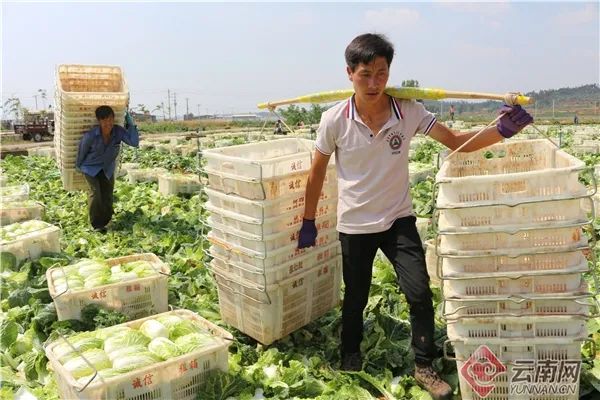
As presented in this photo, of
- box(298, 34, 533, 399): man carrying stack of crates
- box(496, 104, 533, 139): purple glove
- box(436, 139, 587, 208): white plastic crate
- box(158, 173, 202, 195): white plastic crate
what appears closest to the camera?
box(436, 139, 587, 208): white plastic crate

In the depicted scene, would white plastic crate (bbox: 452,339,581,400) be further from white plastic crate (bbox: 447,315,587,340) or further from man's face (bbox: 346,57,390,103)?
man's face (bbox: 346,57,390,103)

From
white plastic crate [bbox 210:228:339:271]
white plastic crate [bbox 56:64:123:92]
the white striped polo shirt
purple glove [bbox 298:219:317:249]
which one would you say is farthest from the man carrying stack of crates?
white plastic crate [bbox 56:64:123:92]

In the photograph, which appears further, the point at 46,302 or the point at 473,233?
the point at 46,302

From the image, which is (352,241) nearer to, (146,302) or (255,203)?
(255,203)

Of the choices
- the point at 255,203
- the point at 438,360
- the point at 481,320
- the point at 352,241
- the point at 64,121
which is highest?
the point at 64,121

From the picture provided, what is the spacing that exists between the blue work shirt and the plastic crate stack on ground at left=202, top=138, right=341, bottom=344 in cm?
375

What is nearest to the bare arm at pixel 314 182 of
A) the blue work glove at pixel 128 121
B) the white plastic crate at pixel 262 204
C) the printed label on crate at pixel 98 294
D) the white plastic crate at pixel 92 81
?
the white plastic crate at pixel 262 204

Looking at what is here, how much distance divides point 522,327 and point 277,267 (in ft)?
5.15

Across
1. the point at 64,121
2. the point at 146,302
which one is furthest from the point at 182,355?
the point at 64,121

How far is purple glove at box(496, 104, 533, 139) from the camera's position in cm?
297

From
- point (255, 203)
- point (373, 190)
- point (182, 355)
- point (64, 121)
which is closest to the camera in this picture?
point (182, 355)

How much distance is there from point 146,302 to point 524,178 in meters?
2.97

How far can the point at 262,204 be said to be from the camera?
3.49 metres

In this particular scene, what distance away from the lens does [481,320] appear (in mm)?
2838
